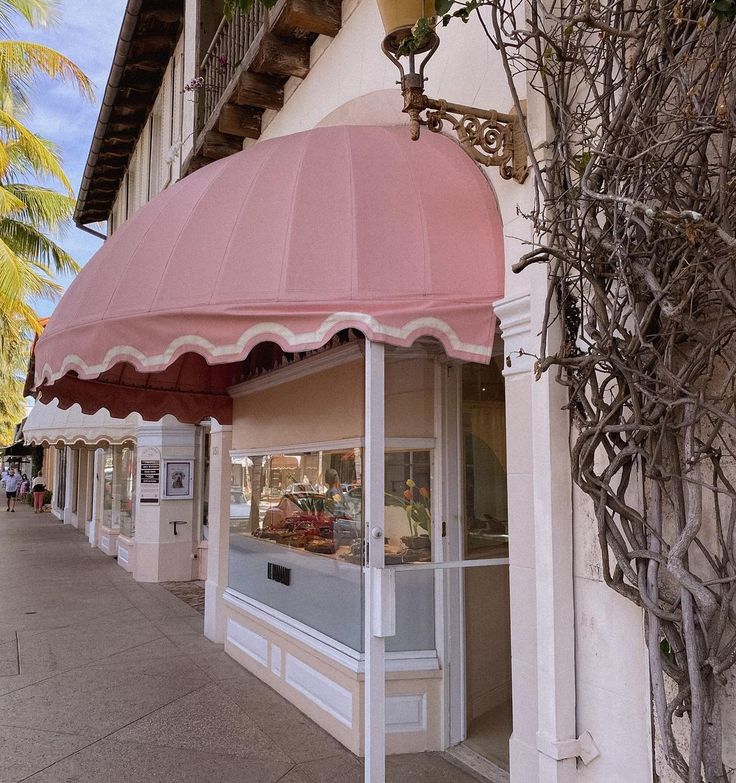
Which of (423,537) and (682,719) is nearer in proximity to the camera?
(682,719)

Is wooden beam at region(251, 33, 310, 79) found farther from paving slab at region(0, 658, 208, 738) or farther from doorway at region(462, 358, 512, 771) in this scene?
paving slab at region(0, 658, 208, 738)

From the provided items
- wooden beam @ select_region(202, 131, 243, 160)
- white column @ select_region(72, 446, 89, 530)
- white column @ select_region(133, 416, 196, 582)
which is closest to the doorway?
wooden beam @ select_region(202, 131, 243, 160)

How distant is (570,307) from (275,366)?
12.7 feet

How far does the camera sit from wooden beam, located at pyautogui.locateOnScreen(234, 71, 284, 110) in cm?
655

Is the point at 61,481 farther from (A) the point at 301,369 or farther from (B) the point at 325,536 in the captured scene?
(B) the point at 325,536

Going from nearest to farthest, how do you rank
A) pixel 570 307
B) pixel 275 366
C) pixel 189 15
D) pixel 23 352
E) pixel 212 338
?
pixel 570 307
pixel 212 338
pixel 275 366
pixel 189 15
pixel 23 352

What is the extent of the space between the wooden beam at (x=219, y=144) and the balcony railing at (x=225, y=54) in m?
0.34

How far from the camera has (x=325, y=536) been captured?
5645 millimetres

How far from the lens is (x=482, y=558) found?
4457 millimetres

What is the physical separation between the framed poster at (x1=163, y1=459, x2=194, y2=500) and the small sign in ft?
0.58

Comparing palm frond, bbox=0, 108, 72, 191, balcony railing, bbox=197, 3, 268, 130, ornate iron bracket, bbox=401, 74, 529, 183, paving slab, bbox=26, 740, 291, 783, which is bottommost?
paving slab, bbox=26, 740, 291, 783

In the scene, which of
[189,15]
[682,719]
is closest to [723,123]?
[682,719]

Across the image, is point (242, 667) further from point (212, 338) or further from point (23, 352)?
point (23, 352)

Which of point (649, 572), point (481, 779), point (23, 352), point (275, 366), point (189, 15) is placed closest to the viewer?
point (649, 572)
